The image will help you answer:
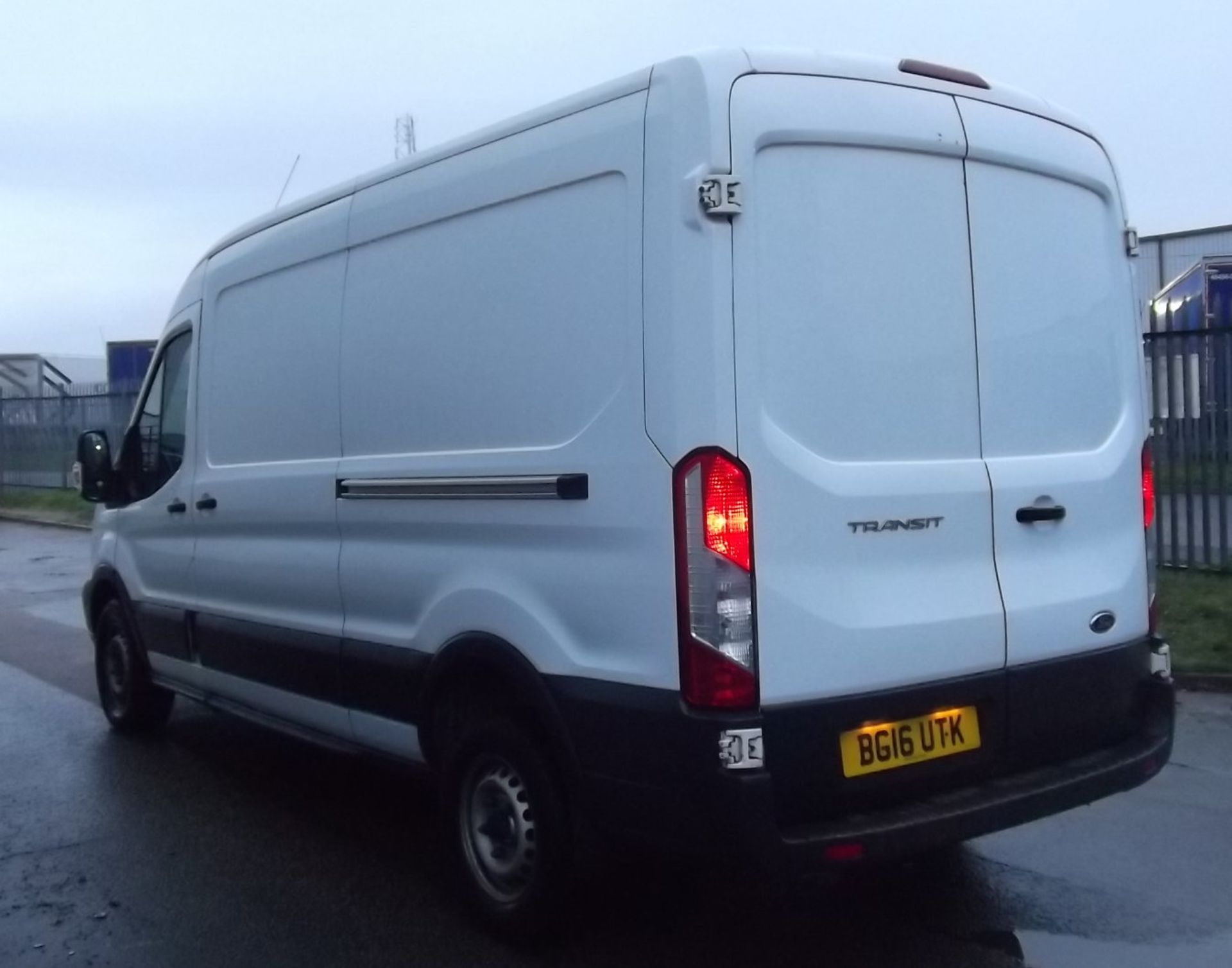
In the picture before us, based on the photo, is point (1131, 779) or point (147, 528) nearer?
point (1131, 779)

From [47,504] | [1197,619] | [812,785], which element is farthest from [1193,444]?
[47,504]

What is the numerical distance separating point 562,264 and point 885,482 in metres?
1.13

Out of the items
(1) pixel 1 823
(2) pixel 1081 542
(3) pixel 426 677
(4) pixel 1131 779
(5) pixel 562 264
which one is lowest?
(1) pixel 1 823

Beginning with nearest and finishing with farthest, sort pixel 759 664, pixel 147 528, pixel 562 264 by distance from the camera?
pixel 759 664 → pixel 562 264 → pixel 147 528

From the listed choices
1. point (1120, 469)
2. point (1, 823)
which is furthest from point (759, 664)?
point (1, 823)

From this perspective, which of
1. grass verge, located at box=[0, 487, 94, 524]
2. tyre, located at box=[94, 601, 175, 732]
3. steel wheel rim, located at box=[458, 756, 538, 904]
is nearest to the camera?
steel wheel rim, located at box=[458, 756, 538, 904]

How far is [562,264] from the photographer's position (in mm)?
4164

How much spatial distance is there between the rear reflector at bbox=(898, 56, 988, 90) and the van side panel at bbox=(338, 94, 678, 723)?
2.77 ft

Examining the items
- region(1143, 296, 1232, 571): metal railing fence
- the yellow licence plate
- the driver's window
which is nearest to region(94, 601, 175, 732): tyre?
the driver's window

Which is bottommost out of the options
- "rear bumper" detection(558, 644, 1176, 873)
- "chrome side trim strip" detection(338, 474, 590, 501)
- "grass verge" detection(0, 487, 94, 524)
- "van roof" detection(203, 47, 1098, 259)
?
"rear bumper" detection(558, 644, 1176, 873)

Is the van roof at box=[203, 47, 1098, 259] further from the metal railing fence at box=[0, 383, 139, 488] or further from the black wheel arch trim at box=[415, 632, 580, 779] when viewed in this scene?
the metal railing fence at box=[0, 383, 139, 488]

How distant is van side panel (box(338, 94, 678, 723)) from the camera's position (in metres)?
3.87

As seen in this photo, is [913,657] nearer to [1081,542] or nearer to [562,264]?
→ [1081,542]

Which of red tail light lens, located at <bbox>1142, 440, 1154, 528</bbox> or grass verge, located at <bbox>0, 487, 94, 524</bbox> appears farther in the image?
grass verge, located at <bbox>0, 487, 94, 524</bbox>
